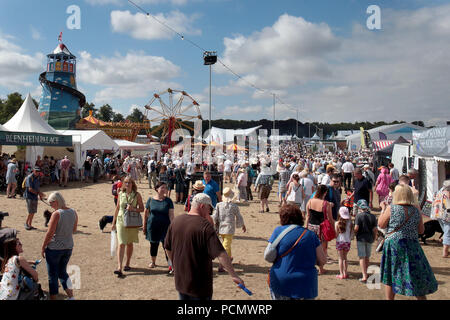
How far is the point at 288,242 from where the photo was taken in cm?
290

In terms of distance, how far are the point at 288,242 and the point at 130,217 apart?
3.18m

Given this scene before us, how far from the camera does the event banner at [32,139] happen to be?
51.8 ft

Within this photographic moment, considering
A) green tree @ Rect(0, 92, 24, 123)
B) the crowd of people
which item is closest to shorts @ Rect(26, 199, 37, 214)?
the crowd of people

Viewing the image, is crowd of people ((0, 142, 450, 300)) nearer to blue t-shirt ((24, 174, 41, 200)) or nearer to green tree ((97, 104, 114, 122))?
blue t-shirt ((24, 174, 41, 200))

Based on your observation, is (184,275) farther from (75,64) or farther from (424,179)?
(75,64)

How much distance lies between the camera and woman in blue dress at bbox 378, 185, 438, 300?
3699 millimetres

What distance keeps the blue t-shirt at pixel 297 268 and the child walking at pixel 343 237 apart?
8.21 feet

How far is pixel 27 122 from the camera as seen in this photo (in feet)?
59.5

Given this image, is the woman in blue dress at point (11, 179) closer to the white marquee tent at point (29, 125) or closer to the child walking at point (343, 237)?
the white marquee tent at point (29, 125)

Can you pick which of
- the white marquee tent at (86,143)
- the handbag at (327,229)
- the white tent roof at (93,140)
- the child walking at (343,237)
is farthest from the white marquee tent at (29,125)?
the child walking at (343,237)

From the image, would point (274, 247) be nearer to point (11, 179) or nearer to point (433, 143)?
point (433, 143)

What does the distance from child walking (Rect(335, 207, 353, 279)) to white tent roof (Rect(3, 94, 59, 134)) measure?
1772 centimetres

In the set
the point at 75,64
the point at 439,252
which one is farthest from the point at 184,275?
the point at 75,64
